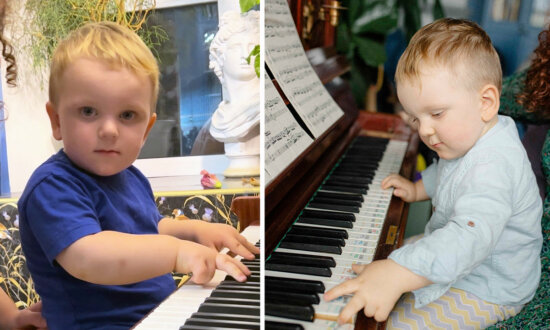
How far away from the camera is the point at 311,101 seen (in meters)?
1.45

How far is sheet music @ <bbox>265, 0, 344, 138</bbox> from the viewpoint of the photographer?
124 centimetres

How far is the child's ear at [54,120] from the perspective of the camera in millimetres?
896

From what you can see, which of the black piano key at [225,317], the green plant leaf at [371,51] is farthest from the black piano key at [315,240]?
the green plant leaf at [371,51]

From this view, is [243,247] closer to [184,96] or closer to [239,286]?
[239,286]

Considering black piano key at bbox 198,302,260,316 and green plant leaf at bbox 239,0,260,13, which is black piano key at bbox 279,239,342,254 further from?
green plant leaf at bbox 239,0,260,13

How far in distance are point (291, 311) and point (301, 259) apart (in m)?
0.16

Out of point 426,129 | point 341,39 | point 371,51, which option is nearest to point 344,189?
point 426,129

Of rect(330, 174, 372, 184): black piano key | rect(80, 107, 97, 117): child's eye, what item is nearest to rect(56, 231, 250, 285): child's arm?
rect(80, 107, 97, 117): child's eye

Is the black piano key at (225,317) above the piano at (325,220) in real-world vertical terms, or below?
below

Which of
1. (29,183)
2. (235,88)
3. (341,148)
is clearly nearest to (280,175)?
(235,88)

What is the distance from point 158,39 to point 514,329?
0.93 m

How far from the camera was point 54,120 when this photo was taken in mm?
902

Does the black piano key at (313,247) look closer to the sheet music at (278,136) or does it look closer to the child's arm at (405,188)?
the sheet music at (278,136)

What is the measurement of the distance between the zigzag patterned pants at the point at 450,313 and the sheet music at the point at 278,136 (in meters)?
0.39
